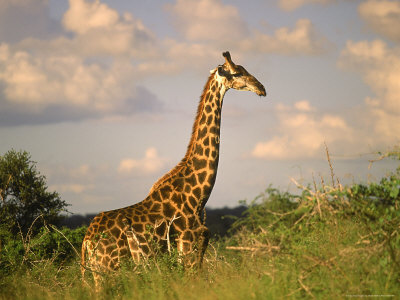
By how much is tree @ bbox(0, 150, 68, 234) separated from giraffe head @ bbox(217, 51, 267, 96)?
12444 millimetres

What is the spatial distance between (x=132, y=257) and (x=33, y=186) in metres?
13.5

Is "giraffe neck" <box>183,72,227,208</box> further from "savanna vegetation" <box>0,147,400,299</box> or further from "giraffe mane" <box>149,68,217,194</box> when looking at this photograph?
"savanna vegetation" <box>0,147,400,299</box>

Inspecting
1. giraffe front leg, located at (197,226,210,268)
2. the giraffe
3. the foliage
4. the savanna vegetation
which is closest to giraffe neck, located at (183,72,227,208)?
the giraffe

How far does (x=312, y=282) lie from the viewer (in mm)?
7883

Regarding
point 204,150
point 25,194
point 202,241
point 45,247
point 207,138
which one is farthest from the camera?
point 25,194

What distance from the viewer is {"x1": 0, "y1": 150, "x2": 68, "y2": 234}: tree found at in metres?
21.9

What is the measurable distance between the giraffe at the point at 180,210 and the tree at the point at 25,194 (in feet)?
38.7

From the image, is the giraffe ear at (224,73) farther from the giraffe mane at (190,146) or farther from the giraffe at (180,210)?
the giraffe mane at (190,146)

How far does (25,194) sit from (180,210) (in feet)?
43.2

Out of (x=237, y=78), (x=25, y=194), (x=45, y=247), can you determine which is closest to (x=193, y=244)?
(x=237, y=78)

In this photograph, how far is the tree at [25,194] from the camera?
2188 cm

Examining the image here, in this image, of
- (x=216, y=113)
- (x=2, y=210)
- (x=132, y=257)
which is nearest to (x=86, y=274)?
(x=132, y=257)

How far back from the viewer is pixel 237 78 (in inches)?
471

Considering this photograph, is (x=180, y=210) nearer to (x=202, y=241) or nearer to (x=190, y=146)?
(x=202, y=241)
